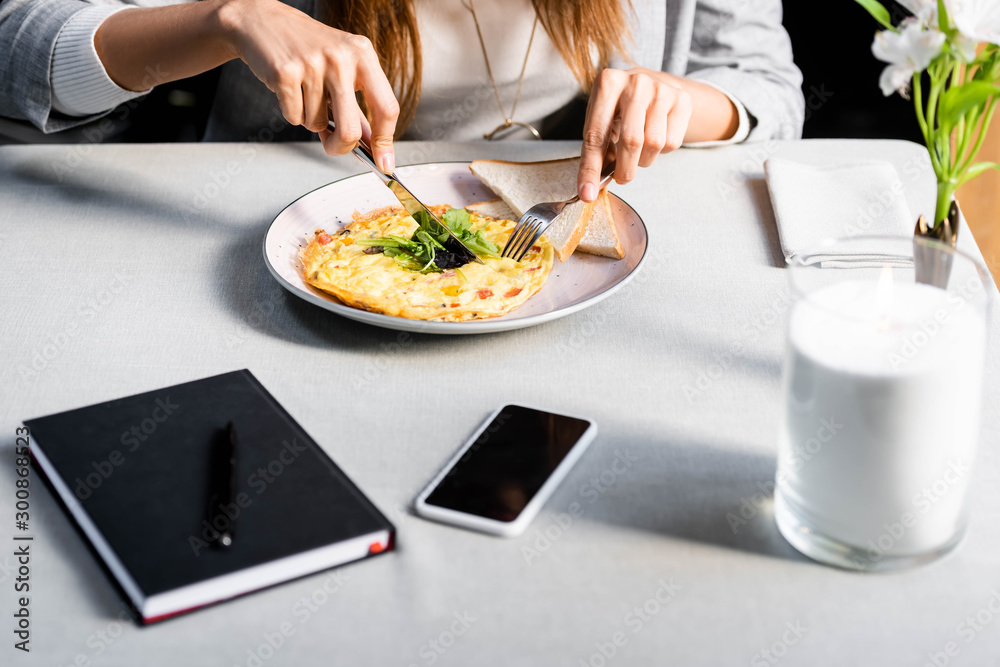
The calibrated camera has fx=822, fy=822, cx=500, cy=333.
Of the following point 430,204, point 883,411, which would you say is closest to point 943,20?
point 883,411

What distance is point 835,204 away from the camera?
1.11 m

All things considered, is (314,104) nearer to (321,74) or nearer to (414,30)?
(321,74)

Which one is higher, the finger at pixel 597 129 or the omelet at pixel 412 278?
the finger at pixel 597 129

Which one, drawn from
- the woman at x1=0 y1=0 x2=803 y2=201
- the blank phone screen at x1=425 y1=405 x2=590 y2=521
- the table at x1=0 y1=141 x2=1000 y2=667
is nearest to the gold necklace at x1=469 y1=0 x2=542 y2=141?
the woman at x1=0 y1=0 x2=803 y2=201

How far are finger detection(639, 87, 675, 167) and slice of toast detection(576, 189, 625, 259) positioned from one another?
95mm

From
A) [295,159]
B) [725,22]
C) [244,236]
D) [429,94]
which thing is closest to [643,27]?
[725,22]

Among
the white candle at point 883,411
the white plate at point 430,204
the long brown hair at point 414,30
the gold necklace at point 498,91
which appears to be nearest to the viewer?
the white candle at point 883,411

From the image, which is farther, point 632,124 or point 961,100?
point 632,124

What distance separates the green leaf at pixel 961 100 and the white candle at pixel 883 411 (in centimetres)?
14

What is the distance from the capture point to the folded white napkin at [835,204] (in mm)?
1023

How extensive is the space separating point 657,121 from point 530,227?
232 millimetres

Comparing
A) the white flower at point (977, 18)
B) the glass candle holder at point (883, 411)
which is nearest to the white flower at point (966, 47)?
the white flower at point (977, 18)

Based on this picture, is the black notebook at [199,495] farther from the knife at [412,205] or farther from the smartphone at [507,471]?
the knife at [412,205]

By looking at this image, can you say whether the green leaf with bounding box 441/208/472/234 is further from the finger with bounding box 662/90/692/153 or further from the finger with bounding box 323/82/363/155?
the finger with bounding box 662/90/692/153
